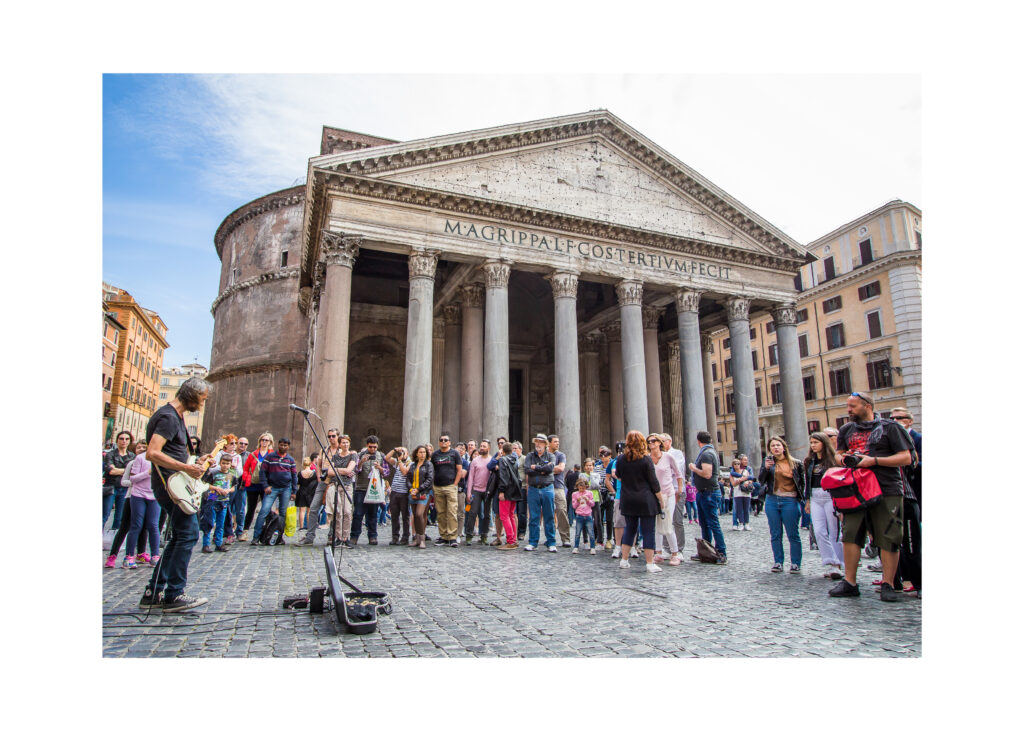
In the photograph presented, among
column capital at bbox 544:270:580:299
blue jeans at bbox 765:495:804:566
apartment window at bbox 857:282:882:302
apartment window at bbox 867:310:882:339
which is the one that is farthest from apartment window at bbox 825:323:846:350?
blue jeans at bbox 765:495:804:566

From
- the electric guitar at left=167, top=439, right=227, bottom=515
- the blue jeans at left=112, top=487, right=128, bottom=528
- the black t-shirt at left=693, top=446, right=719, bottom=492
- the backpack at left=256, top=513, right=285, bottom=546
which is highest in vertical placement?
the electric guitar at left=167, top=439, right=227, bottom=515

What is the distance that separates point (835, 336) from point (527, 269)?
18667 millimetres

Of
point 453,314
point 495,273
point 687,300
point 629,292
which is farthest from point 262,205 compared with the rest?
point 687,300

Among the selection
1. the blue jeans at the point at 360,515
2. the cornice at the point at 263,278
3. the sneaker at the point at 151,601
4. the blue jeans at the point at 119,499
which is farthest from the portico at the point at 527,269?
the sneaker at the point at 151,601

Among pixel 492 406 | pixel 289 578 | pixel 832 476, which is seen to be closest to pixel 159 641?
pixel 289 578

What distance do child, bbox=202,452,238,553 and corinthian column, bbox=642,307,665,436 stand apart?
14147 millimetres

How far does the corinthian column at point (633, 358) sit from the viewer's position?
1664 centimetres

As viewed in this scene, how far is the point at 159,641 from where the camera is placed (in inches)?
131

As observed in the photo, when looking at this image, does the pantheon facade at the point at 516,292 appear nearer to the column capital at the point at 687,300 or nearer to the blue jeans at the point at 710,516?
the column capital at the point at 687,300

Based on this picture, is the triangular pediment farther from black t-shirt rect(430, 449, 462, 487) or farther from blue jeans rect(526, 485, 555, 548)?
blue jeans rect(526, 485, 555, 548)

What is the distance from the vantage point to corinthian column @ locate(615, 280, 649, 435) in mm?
16641

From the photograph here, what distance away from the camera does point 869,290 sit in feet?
83.9

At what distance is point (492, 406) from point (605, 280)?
574cm

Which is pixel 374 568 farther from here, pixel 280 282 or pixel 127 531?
pixel 280 282
